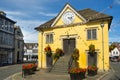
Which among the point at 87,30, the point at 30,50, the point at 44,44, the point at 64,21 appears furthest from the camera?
the point at 30,50

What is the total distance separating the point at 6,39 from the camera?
4903 cm

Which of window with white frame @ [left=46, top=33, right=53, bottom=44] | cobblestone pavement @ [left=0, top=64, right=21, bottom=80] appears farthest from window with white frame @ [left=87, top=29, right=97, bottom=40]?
cobblestone pavement @ [left=0, top=64, right=21, bottom=80]

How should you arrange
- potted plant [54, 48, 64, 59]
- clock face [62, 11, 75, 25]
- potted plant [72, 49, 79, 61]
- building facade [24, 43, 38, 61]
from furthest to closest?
building facade [24, 43, 38, 61]
potted plant [54, 48, 64, 59]
clock face [62, 11, 75, 25]
potted plant [72, 49, 79, 61]

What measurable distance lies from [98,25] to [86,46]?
3.02m

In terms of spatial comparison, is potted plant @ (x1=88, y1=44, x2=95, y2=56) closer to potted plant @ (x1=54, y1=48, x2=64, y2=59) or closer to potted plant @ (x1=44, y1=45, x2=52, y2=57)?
potted plant @ (x1=54, y1=48, x2=64, y2=59)

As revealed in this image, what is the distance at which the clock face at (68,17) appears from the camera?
94.1ft

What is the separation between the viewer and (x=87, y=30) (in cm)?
2731

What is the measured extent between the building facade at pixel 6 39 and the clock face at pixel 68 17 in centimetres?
2059

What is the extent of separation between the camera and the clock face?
28683mm

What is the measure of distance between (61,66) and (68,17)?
691cm

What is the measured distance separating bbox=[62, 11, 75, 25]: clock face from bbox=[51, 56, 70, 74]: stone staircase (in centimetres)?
491

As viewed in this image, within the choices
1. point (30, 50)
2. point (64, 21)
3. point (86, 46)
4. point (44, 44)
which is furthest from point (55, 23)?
point (30, 50)

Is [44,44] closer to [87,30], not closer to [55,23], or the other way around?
[55,23]

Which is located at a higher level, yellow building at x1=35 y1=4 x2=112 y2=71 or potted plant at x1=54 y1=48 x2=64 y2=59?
yellow building at x1=35 y1=4 x2=112 y2=71
